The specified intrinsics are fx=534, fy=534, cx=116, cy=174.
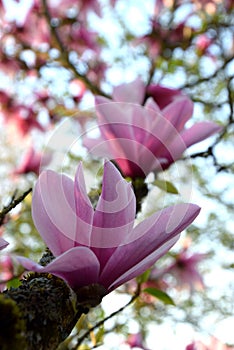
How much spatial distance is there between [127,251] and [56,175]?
10 centimetres

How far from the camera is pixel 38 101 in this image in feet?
8.57

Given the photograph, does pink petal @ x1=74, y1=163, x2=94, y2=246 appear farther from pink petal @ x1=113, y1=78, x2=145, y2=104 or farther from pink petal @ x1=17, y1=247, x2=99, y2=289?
pink petal @ x1=113, y1=78, x2=145, y2=104

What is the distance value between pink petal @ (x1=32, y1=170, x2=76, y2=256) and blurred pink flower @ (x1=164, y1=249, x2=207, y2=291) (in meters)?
1.76

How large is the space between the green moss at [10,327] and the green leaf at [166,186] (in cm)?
44

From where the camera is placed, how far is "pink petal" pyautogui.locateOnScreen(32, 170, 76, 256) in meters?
0.45

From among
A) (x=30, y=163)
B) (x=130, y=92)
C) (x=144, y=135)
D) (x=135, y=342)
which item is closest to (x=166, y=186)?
(x=144, y=135)

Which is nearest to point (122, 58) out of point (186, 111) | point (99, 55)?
point (99, 55)

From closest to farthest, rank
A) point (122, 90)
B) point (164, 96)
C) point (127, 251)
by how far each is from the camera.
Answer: point (127, 251) → point (122, 90) → point (164, 96)

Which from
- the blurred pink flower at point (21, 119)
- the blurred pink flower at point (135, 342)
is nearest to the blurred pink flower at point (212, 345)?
the blurred pink flower at point (135, 342)

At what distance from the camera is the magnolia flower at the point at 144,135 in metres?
0.75

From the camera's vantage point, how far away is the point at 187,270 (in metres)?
2.21

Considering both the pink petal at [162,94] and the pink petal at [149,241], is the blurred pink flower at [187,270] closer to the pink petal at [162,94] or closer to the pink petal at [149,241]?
the pink petal at [162,94]

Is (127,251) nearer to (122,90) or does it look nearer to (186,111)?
(186,111)

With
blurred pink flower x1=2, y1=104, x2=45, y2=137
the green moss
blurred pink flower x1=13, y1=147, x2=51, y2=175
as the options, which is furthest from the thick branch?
blurred pink flower x1=2, y1=104, x2=45, y2=137
